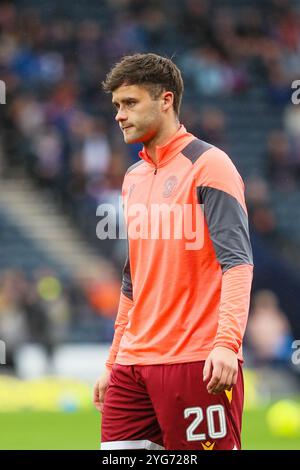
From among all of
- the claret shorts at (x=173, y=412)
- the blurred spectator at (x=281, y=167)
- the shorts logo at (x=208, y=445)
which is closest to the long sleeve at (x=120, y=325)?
the claret shorts at (x=173, y=412)

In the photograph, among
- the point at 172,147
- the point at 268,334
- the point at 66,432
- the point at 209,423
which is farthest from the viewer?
the point at 268,334

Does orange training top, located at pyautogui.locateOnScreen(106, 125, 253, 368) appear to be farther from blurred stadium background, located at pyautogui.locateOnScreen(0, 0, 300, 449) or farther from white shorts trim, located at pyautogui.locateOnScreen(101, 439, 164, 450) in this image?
blurred stadium background, located at pyautogui.locateOnScreen(0, 0, 300, 449)

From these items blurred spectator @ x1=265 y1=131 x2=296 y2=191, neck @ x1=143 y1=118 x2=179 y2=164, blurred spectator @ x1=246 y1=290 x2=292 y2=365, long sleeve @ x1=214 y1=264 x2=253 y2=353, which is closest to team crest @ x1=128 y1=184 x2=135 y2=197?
neck @ x1=143 y1=118 x2=179 y2=164

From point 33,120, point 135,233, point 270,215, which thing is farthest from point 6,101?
point 135,233

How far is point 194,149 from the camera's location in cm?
525

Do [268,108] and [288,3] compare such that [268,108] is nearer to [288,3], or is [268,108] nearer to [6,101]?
[288,3]

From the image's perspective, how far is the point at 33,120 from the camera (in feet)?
66.9

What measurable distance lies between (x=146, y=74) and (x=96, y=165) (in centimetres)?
1436

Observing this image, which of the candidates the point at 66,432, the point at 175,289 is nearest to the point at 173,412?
the point at 175,289

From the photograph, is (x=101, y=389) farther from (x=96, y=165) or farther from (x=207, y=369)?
(x=96, y=165)

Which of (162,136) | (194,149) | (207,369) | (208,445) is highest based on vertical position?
(162,136)

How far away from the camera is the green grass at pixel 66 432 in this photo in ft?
35.4

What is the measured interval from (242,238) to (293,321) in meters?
13.4

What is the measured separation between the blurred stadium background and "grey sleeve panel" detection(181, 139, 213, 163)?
8.66m
